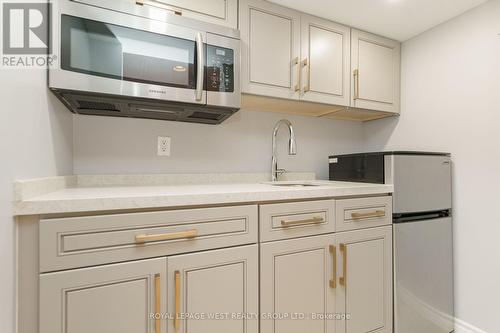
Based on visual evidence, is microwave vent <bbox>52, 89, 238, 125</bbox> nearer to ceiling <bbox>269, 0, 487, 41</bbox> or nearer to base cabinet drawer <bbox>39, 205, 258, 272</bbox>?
base cabinet drawer <bbox>39, 205, 258, 272</bbox>

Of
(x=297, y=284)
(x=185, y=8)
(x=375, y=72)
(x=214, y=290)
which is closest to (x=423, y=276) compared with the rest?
(x=297, y=284)

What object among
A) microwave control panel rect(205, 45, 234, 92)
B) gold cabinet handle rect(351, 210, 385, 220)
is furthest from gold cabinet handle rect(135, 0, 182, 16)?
gold cabinet handle rect(351, 210, 385, 220)

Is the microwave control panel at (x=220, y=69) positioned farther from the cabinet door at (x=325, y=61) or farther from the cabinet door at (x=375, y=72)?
the cabinet door at (x=375, y=72)

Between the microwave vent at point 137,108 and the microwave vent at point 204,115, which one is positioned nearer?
the microwave vent at point 137,108

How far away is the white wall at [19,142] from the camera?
706mm

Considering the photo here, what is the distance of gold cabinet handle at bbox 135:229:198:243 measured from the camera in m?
0.88

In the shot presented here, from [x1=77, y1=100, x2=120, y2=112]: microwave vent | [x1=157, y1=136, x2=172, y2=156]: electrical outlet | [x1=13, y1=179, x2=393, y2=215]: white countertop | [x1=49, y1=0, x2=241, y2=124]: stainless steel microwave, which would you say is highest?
[x1=49, y1=0, x2=241, y2=124]: stainless steel microwave

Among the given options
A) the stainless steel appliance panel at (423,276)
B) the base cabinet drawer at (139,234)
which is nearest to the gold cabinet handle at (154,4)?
the base cabinet drawer at (139,234)

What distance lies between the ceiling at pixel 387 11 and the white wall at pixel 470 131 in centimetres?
10

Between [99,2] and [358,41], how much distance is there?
1.58m

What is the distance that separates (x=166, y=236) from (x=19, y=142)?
54cm

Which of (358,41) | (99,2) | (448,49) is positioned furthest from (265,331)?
(448,49)

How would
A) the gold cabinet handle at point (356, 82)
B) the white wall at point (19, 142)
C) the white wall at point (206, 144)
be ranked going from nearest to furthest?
the white wall at point (19, 142)
the white wall at point (206, 144)
the gold cabinet handle at point (356, 82)

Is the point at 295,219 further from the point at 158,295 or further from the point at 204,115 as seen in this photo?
the point at 204,115
